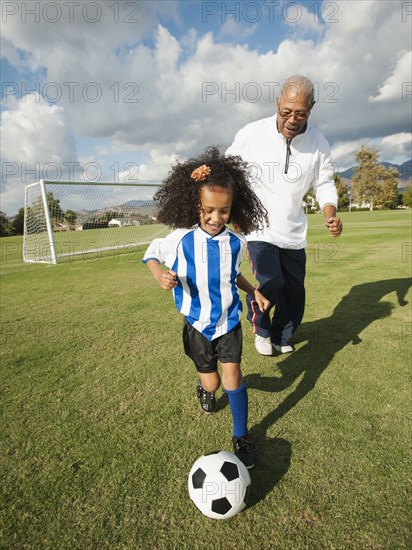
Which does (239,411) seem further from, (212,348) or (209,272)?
(209,272)

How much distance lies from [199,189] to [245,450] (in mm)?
1757

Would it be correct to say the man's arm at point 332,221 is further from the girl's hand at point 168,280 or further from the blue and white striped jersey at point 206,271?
the girl's hand at point 168,280

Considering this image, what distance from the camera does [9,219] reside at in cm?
3584

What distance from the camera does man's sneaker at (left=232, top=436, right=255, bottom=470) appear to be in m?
2.09

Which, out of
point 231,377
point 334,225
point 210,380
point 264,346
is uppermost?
point 334,225

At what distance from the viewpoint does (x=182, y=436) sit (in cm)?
234

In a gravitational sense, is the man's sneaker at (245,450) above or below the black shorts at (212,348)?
below

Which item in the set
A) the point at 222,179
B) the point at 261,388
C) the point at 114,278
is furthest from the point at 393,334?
the point at 114,278

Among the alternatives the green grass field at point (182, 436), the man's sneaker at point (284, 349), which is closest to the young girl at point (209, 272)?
the green grass field at point (182, 436)

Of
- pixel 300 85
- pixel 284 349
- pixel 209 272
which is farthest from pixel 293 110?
pixel 284 349

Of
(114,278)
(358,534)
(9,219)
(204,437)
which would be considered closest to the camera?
(358,534)

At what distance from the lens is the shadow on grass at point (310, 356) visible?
2109 millimetres

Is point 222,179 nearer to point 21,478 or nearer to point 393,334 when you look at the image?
point 21,478

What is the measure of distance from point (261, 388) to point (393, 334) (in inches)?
78.6
